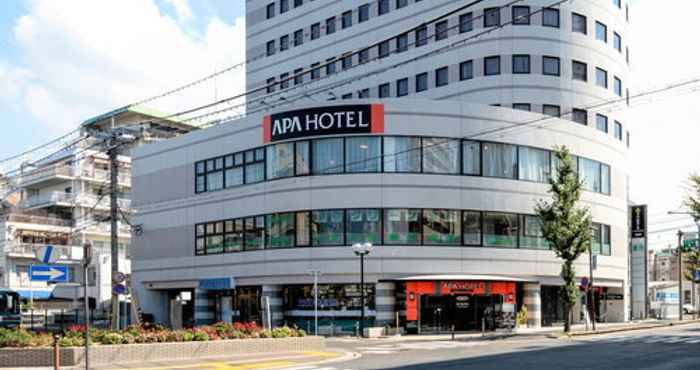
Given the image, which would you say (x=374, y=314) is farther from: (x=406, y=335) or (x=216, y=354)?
(x=216, y=354)

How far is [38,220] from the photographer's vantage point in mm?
77375

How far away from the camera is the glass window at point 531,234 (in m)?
45.8

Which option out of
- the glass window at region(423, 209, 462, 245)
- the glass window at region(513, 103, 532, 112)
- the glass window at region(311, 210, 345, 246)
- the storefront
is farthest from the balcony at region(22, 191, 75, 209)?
the storefront

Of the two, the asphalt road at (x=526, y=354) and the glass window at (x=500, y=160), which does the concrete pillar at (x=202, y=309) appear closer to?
the asphalt road at (x=526, y=354)

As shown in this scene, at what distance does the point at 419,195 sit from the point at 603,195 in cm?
1527

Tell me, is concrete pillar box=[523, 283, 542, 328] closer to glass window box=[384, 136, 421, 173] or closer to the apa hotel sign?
glass window box=[384, 136, 421, 173]

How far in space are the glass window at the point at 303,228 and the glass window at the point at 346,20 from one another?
20954 millimetres

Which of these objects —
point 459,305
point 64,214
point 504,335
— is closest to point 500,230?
point 459,305

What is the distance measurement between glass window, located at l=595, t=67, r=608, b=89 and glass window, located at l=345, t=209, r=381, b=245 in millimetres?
21292

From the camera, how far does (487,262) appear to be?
145 feet

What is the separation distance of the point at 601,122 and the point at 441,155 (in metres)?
17.6

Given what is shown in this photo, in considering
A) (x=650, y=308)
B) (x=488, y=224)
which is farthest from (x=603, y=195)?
(x=650, y=308)

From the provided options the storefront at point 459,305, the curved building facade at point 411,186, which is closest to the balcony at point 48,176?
the curved building facade at point 411,186

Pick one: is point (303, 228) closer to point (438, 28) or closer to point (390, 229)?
point (390, 229)
